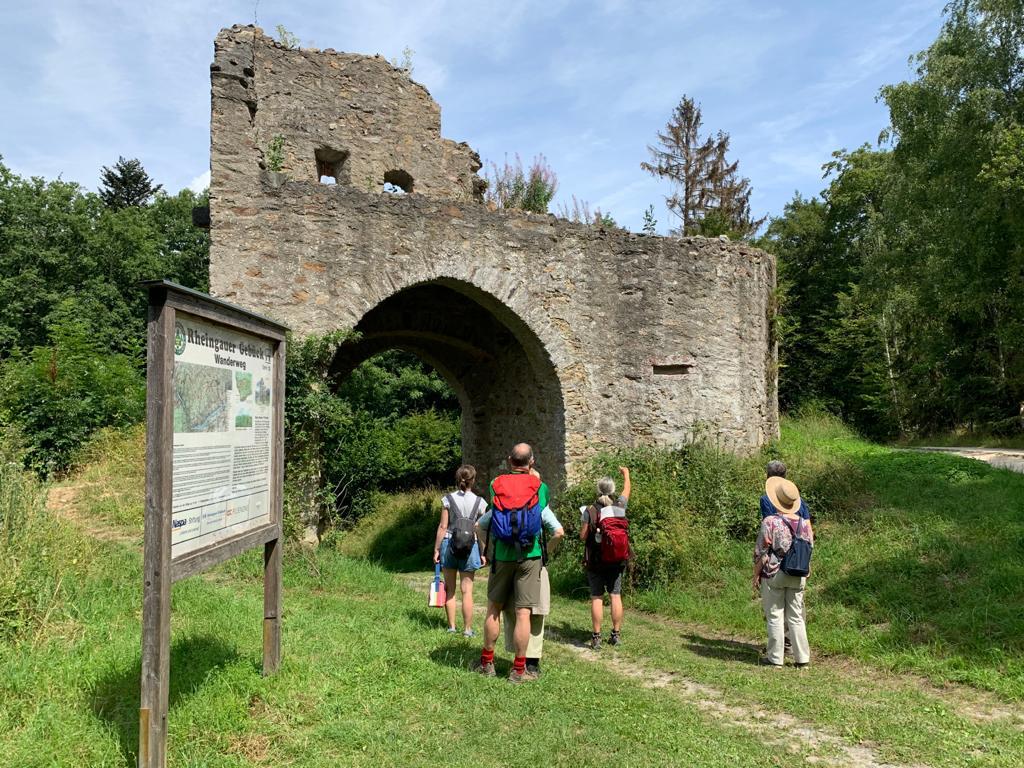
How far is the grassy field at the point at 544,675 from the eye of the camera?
349 centimetres

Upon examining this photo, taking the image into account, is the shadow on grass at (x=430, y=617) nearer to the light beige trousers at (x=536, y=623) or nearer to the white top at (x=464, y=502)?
the white top at (x=464, y=502)

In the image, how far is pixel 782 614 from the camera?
5.39 m

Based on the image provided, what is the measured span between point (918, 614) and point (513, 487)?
376cm

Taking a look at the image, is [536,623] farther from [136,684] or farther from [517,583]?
[136,684]

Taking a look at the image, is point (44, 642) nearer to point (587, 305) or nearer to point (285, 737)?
point (285, 737)

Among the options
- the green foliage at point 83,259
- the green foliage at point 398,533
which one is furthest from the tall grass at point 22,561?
the green foliage at point 83,259

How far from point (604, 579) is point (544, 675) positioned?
4.22 feet

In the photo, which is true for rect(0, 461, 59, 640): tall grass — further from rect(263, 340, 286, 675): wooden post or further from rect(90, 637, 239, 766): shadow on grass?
rect(263, 340, 286, 675): wooden post

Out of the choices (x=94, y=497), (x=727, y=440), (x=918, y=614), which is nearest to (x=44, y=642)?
(x=94, y=497)

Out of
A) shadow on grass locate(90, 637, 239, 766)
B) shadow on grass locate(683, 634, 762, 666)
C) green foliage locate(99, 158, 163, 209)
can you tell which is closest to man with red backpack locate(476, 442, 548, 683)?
shadow on grass locate(90, 637, 239, 766)

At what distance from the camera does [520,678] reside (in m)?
4.53

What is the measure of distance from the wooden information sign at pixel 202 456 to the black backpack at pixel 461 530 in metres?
1.72

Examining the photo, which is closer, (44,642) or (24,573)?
(44,642)

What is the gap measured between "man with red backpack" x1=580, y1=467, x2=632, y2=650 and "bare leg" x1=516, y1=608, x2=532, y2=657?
1268 millimetres
